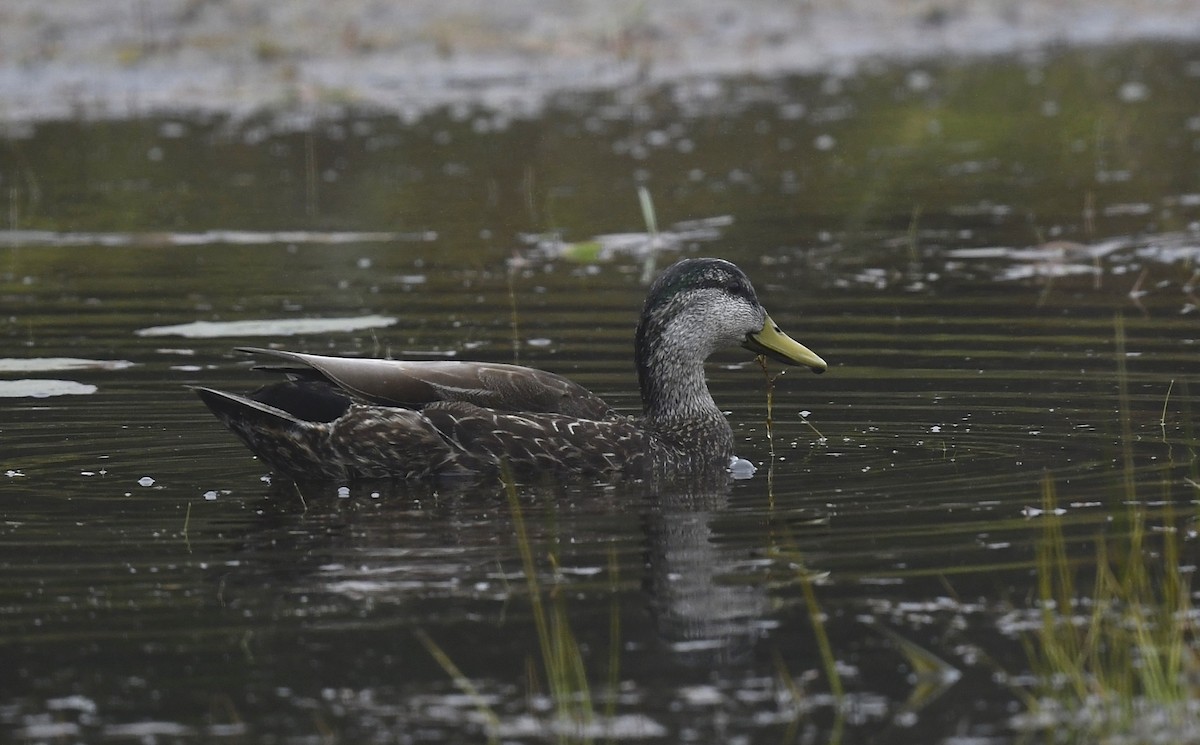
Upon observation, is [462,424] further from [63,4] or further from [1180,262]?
[63,4]

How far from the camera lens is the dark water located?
19.2 feet

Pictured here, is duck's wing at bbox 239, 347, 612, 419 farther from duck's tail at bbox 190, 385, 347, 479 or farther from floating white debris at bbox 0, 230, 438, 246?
floating white debris at bbox 0, 230, 438, 246

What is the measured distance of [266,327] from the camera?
1239cm

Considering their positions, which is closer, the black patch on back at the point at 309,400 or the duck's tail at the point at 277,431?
the duck's tail at the point at 277,431

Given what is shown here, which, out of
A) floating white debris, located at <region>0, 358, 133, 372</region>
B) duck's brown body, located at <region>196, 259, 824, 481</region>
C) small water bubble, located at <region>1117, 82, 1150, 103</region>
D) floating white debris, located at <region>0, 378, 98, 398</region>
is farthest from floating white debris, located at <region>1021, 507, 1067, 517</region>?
small water bubble, located at <region>1117, 82, 1150, 103</region>

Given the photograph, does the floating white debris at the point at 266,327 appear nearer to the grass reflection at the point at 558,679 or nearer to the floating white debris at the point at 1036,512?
the floating white debris at the point at 1036,512

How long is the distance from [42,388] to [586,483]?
135 inches

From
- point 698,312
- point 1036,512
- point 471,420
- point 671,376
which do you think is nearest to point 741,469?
point 671,376

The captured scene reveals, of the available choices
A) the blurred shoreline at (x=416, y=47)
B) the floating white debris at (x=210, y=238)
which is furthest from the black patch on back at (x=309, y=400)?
the blurred shoreline at (x=416, y=47)

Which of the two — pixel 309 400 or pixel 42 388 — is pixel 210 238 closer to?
pixel 42 388

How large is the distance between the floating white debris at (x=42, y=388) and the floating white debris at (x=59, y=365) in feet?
1.48

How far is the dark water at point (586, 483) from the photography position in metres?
5.87

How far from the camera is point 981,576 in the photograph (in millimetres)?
6863

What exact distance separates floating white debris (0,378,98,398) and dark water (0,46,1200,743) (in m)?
0.02
